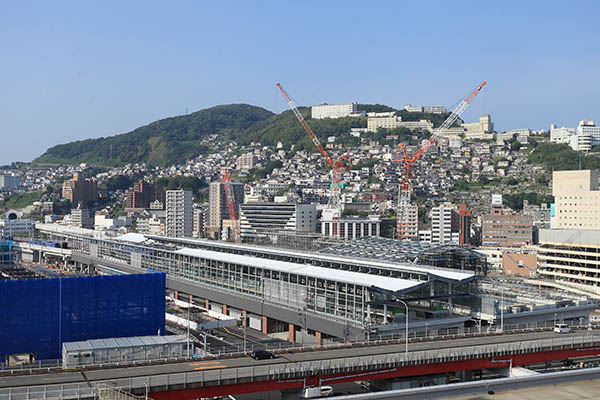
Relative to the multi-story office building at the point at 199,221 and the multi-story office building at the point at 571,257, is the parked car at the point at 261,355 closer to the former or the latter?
the multi-story office building at the point at 571,257

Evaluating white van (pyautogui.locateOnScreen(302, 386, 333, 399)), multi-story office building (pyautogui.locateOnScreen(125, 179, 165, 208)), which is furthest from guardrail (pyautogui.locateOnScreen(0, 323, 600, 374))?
multi-story office building (pyautogui.locateOnScreen(125, 179, 165, 208))

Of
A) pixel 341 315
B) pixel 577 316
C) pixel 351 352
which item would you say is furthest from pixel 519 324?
pixel 351 352

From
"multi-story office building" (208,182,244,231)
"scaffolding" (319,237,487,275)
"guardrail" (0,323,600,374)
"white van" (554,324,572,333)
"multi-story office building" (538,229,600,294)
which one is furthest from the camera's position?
"multi-story office building" (208,182,244,231)

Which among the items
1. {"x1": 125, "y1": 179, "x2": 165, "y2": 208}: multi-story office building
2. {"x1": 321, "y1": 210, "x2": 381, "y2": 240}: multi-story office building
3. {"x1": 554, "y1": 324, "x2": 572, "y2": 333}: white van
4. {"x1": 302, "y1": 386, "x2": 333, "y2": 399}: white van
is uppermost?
{"x1": 125, "y1": 179, "x2": 165, "y2": 208}: multi-story office building

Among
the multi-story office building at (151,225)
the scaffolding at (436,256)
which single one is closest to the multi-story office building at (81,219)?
the multi-story office building at (151,225)

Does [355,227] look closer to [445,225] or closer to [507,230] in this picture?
[445,225]

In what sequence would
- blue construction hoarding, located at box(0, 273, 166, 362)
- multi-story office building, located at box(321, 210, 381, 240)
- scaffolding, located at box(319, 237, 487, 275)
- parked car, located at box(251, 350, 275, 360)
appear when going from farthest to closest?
multi-story office building, located at box(321, 210, 381, 240) → scaffolding, located at box(319, 237, 487, 275) → blue construction hoarding, located at box(0, 273, 166, 362) → parked car, located at box(251, 350, 275, 360)

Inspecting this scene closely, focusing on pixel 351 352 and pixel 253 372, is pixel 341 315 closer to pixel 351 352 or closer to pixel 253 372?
pixel 351 352

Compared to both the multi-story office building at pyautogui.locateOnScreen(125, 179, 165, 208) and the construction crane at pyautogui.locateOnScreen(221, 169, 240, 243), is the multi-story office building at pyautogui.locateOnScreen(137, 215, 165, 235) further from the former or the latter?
the multi-story office building at pyautogui.locateOnScreen(125, 179, 165, 208)
